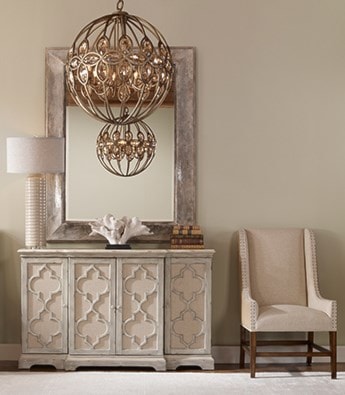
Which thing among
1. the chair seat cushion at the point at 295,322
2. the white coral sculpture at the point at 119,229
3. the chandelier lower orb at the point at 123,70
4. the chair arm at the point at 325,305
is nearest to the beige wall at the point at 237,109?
the chair arm at the point at 325,305

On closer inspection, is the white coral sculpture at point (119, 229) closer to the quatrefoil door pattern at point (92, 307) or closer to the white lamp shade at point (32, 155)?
the quatrefoil door pattern at point (92, 307)

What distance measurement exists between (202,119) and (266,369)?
1861 mm

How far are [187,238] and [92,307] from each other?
32.3 inches

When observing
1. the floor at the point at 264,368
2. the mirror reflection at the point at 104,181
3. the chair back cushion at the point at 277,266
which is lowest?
the floor at the point at 264,368

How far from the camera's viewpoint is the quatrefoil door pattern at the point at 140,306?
5.90 m

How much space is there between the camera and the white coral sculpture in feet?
19.9

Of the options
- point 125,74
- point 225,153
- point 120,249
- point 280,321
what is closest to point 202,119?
point 225,153

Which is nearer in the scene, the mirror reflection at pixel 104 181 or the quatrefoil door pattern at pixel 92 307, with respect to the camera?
the quatrefoil door pattern at pixel 92 307

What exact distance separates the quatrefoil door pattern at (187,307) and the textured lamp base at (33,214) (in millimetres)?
971

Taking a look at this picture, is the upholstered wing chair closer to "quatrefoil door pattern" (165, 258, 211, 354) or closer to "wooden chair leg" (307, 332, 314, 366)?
"wooden chair leg" (307, 332, 314, 366)

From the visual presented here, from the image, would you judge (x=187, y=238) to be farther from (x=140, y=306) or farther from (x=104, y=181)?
(x=104, y=181)

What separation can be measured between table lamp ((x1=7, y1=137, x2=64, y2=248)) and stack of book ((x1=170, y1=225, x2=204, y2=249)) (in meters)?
0.93

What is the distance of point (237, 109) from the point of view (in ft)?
20.8

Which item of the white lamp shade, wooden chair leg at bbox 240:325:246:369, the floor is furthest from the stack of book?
the white lamp shade
